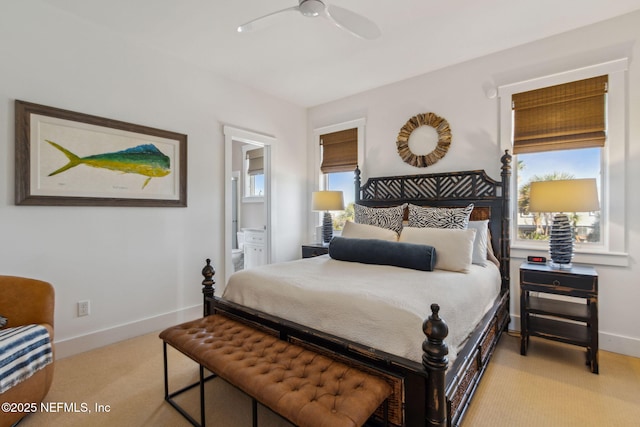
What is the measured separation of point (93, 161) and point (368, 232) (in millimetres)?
2592

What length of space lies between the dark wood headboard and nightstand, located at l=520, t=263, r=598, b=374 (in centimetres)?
41

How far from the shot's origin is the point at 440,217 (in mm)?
2992

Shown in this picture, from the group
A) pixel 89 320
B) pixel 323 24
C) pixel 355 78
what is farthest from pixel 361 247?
pixel 89 320

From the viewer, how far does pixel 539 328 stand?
8.29ft

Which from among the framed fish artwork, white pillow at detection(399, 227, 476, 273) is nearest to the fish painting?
the framed fish artwork

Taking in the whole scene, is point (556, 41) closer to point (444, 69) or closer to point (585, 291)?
point (444, 69)

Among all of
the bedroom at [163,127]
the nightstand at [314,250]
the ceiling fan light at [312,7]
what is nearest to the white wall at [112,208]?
the bedroom at [163,127]

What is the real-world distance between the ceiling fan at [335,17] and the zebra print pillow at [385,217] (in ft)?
5.83

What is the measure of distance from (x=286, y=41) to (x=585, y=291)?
10.8ft

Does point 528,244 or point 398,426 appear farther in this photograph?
point 528,244

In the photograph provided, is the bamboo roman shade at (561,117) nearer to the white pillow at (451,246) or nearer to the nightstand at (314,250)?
the white pillow at (451,246)

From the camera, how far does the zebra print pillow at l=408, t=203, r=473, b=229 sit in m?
2.90

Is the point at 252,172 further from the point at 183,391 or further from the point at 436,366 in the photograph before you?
the point at 436,366

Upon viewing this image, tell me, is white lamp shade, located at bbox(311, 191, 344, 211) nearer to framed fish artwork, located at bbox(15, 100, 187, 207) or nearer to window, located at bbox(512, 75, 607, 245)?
framed fish artwork, located at bbox(15, 100, 187, 207)
